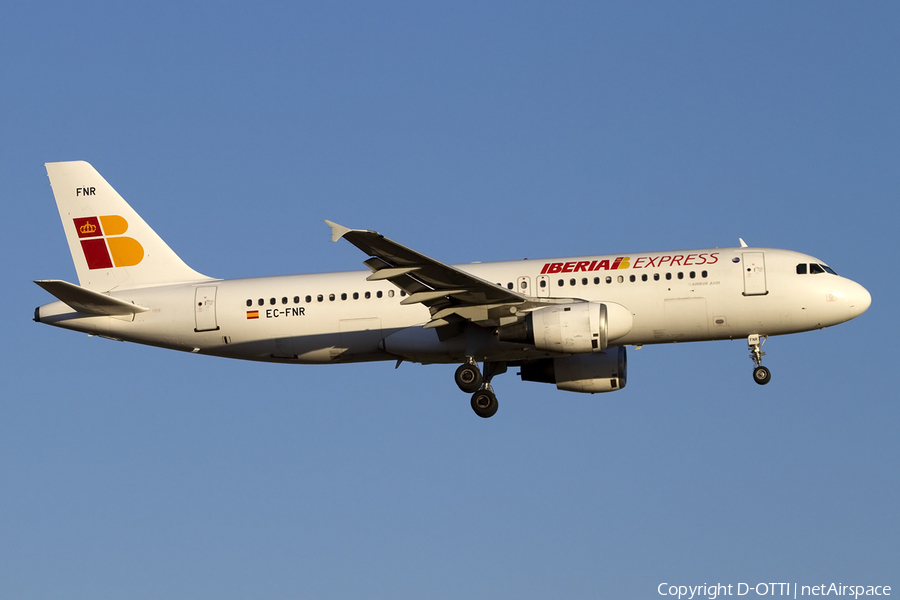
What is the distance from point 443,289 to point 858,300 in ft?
43.5

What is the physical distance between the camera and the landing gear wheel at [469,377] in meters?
37.9

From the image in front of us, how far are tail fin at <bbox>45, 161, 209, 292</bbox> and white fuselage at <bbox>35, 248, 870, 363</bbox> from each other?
5.19 ft

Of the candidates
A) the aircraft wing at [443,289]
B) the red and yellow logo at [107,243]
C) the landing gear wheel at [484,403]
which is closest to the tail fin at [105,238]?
the red and yellow logo at [107,243]

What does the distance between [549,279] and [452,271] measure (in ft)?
15.0

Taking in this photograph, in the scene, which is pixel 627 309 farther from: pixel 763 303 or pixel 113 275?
pixel 113 275

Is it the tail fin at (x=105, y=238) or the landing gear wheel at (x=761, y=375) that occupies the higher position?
the tail fin at (x=105, y=238)

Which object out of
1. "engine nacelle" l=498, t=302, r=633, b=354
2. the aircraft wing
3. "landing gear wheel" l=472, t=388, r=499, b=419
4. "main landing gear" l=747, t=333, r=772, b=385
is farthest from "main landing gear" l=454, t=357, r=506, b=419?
"main landing gear" l=747, t=333, r=772, b=385

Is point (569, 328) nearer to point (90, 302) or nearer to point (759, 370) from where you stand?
point (759, 370)

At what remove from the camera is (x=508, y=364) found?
40938 millimetres

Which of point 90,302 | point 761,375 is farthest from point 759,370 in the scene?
point 90,302

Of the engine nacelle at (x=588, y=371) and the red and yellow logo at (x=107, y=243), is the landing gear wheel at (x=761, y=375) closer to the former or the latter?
the engine nacelle at (x=588, y=371)

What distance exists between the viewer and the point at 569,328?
35.3m

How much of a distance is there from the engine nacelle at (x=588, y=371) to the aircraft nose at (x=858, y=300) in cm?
775

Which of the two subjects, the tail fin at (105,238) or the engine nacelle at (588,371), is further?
the tail fin at (105,238)
